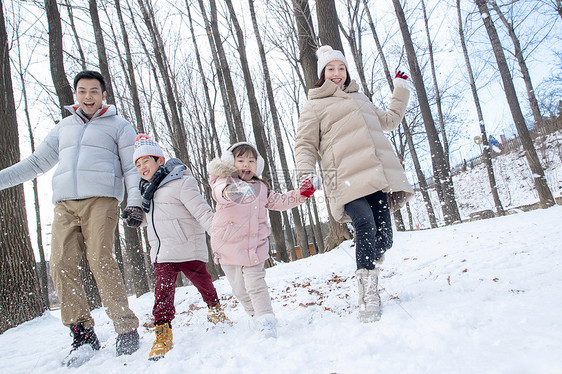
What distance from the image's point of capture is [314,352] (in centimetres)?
172

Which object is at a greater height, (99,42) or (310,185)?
(99,42)

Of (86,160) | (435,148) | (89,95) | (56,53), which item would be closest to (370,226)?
(86,160)

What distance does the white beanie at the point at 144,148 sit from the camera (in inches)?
107

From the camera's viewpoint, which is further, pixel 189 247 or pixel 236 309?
pixel 236 309

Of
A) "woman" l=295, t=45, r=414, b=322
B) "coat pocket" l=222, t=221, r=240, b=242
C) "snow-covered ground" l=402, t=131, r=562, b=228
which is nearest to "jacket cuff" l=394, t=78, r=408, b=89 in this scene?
"woman" l=295, t=45, r=414, b=322

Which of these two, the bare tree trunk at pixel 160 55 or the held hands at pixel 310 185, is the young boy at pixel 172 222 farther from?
the bare tree trunk at pixel 160 55

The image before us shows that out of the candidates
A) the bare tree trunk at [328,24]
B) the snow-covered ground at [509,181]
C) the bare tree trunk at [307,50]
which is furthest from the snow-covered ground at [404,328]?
the snow-covered ground at [509,181]

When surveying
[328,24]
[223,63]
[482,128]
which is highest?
[223,63]

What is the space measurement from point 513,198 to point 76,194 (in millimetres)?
21769

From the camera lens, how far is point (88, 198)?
259 centimetres

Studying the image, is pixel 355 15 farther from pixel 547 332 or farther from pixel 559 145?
pixel 559 145

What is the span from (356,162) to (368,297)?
946 mm

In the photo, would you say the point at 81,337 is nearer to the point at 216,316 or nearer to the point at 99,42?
the point at 216,316

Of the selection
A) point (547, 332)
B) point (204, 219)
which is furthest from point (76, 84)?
point (547, 332)
